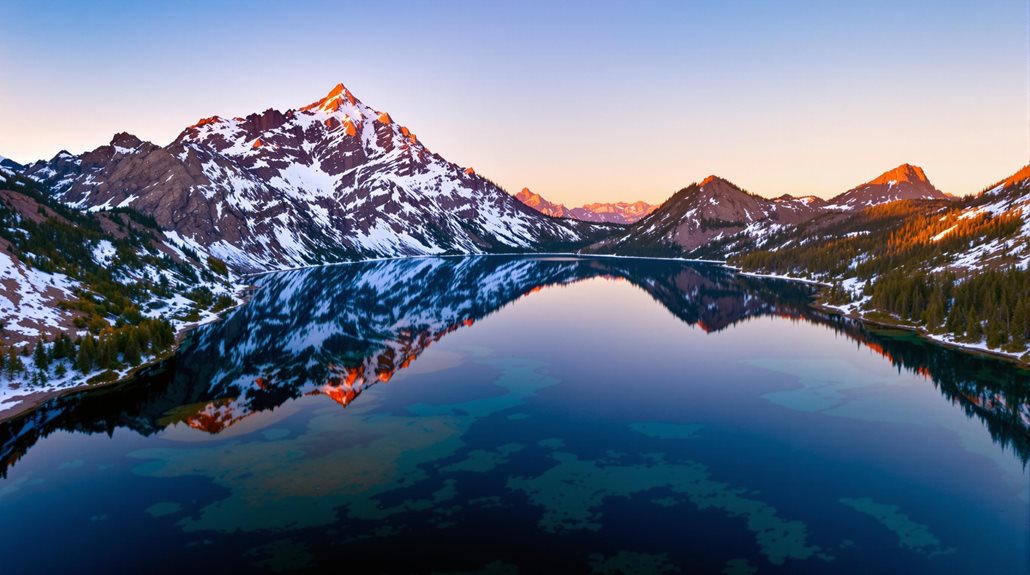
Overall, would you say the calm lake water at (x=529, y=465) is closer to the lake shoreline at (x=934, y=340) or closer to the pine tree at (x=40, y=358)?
the lake shoreline at (x=934, y=340)

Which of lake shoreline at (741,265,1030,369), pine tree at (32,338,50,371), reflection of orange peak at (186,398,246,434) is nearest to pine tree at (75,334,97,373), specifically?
pine tree at (32,338,50,371)

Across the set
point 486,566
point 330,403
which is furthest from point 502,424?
point 486,566

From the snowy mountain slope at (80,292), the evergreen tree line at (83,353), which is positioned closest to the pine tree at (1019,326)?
the snowy mountain slope at (80,292)

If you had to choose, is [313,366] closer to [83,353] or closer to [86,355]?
[86,355]

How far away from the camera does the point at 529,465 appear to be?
1880 inches

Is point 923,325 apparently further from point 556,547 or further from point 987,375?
point 556,547

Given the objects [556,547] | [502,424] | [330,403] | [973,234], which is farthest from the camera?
[973,234]

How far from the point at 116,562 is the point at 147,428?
29555 mm

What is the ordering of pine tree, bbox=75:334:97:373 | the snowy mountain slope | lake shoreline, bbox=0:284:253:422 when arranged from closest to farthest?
1. lake shoreline, bbox=0:284:253:422
2. the snowy mountain slope
3. pine tree, bbox=75:334:97:373

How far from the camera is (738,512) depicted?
1554 inches

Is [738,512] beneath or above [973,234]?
beneath

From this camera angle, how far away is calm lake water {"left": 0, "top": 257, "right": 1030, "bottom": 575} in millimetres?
34688

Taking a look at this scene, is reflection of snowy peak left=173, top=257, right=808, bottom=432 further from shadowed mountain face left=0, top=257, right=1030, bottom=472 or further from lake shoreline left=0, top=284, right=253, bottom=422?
lake shoreline left=0, top=284, right=253, bottom=422

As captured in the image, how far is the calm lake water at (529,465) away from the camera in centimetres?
3469
